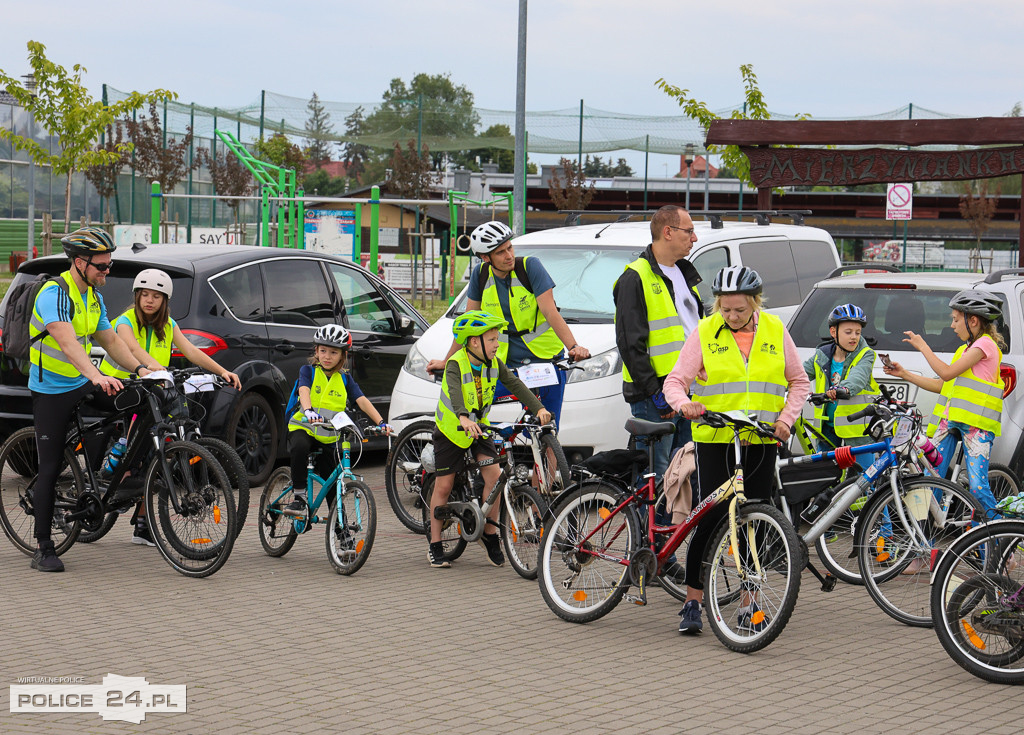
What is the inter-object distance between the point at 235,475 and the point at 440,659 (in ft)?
6.42

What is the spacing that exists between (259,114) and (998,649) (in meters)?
35.8

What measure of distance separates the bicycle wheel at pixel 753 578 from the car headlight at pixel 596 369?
11.0 feet

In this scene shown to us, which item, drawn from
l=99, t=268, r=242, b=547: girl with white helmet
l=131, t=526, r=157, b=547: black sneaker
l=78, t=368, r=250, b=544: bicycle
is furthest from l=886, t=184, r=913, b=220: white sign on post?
l=78, t=368, r=250, b=544: bicycle

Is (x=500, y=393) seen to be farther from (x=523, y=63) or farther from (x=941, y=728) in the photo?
(x=523, y=63)

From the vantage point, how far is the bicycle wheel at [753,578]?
224 inches

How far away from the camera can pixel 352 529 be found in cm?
759

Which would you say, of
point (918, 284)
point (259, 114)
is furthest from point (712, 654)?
point (259, 114)

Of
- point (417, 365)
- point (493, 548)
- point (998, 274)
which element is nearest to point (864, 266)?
point (998, 274)

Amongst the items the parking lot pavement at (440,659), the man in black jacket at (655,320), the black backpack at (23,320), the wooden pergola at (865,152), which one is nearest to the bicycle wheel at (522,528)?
the parking lot pavement at (440,659)

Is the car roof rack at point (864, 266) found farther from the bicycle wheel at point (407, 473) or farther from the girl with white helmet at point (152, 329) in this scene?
the girl with white helmet at point (152, 329)

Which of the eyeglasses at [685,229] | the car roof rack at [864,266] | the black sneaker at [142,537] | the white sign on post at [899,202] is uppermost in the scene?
the white sign on post at [899,202]

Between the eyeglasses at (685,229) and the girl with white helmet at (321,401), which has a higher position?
the eyeglasses at (685,229)

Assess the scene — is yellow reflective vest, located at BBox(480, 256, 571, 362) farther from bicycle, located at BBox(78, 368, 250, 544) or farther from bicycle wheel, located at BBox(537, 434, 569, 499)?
bicycle, located at BBox(78, 368, 250, 544)

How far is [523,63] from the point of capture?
18312mm
